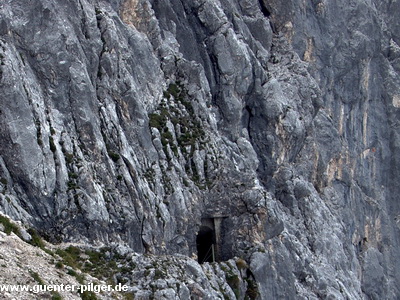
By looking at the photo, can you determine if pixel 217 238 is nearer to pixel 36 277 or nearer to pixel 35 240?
pixel 35 240

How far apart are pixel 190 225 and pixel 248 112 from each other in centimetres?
1675

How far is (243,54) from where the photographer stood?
52406 millimetres

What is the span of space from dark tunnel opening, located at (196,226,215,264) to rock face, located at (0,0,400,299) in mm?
482

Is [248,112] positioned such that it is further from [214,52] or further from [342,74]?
[342,74]

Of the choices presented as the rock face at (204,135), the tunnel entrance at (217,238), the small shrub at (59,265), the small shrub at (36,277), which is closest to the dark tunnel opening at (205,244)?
the tunnel entrance at (217,238)

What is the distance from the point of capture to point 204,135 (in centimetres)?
4528

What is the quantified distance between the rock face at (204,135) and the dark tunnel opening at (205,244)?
1.58 feet

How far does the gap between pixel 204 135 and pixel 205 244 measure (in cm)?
752

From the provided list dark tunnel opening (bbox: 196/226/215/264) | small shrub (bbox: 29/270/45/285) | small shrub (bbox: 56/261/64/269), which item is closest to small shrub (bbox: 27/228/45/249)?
small shrub (bbox: 56/261/64/269)

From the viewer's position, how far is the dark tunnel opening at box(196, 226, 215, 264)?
1748 inches

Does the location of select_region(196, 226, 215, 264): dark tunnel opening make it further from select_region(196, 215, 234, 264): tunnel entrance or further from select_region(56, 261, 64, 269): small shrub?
select_region(56, 261, 64, 269): small shrub

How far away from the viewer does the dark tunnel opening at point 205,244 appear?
44.4 metres

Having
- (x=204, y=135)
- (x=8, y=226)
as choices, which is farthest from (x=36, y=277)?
(x=204, y=135)

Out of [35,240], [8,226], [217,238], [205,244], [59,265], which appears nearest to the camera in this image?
[59,265]
